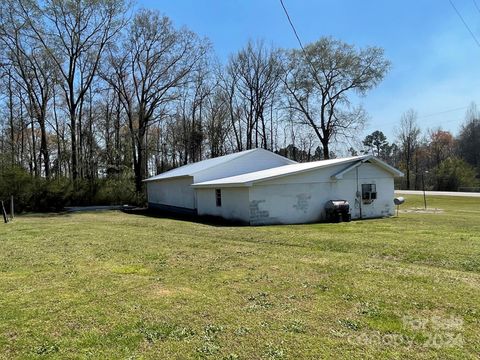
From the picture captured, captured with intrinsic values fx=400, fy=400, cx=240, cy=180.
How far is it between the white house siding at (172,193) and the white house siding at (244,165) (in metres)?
1.02

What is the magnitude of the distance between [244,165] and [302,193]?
271 inches

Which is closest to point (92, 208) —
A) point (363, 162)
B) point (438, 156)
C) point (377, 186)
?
point (363, 162)

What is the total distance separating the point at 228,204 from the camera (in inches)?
699

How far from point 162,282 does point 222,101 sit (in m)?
37.1

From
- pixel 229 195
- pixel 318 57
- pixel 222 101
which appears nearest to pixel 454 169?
pixel 318 57

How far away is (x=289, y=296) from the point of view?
5.06 metres

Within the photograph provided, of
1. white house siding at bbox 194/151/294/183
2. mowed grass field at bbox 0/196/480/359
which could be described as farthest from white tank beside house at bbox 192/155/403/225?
mowed grass field at bbox 0/196/480/359

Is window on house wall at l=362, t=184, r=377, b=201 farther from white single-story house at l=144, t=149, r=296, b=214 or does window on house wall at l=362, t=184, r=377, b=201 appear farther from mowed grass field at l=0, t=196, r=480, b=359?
mowed grass field at l=0, t=196, r=480, b=359

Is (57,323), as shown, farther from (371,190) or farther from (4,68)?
(4,68)

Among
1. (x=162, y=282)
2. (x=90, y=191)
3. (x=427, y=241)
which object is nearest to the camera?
(x=162, y=282)

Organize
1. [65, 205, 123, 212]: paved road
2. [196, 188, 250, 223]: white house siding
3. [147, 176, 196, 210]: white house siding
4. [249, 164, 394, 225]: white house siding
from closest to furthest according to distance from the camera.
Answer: [249, 164, 394, 225]: white house siding, [196, 188, 250, 223]: white house siding, [147, 176, 196, 210]: white house siding, [65, 205, 123, 212]: paved road

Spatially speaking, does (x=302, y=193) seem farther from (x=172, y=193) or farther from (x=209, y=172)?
(x=172, y=193)

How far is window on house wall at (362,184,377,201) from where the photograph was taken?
61.2 ft

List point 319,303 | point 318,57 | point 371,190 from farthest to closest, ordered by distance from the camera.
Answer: point 318,57 → point 371,190 → point 319,303
